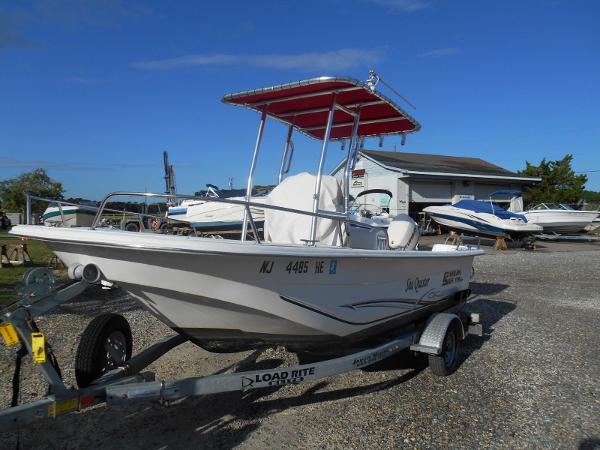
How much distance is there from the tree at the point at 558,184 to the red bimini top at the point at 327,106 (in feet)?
85.5

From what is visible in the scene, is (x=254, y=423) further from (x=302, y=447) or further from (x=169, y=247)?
(x=169, y=247)

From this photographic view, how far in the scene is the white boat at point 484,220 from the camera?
61.1ft

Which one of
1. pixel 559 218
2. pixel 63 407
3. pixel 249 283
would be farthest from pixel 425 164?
pixel 63 407

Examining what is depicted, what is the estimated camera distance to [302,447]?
10.8 ft

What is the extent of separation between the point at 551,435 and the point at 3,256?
11888mm

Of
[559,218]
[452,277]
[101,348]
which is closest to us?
[101,348]

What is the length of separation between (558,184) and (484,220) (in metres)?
13.6

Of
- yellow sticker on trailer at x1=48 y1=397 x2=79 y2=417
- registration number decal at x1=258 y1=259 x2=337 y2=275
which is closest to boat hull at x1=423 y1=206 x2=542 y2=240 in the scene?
registration number decal at x1=258 y1=259 x2=337 y2=275

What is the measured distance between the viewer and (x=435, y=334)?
458cm

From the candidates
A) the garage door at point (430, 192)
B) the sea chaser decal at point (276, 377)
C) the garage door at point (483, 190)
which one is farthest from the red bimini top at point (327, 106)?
the garage door at point (483, 190)

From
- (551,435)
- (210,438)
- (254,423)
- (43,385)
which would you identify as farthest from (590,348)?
(43,385)

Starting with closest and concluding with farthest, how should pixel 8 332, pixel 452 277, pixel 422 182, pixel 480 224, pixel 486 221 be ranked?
pixel 8 332
pixel 452 277
pixel 486 221
pixel 480 224
pixel 422 182

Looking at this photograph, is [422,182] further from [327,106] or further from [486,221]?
[327,106]

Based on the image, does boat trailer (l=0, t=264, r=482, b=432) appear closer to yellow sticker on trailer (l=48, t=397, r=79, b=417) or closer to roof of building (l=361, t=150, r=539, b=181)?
Result: yellow sticker on trailer (l=48, t=397, r=79, b=417)
